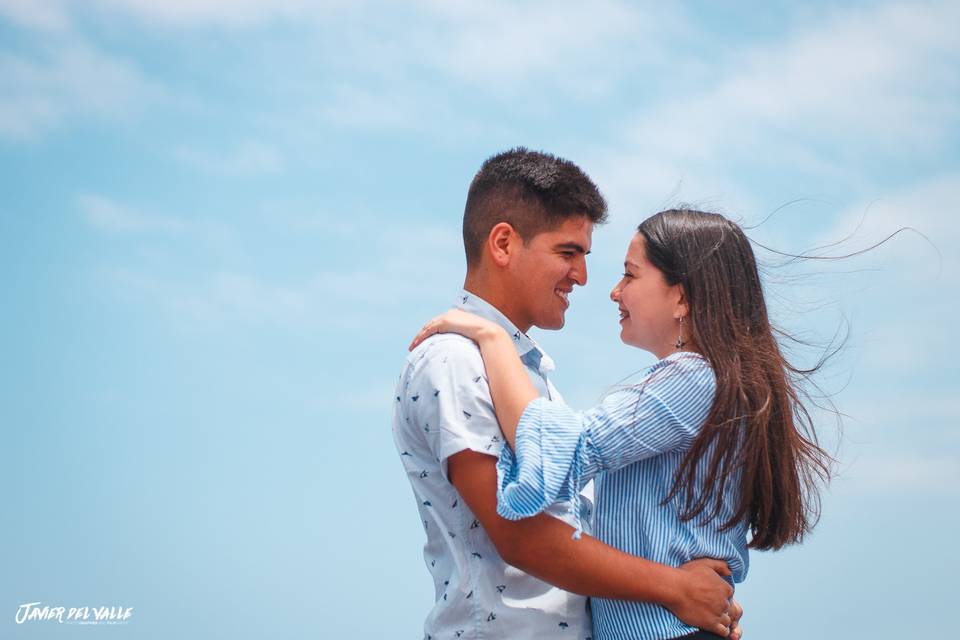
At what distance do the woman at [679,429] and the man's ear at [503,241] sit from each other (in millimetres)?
494

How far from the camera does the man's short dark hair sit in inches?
176

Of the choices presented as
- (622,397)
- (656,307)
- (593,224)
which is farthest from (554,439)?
(593,224)

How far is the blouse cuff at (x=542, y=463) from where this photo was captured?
11.0 feet

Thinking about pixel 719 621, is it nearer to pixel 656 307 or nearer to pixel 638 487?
pixel 638 487

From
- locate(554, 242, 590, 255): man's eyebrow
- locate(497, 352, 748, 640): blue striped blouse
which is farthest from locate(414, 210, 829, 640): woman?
locate(554, 242, 590, 255): man's eyebrow

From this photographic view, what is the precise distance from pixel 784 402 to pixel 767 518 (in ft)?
1.41

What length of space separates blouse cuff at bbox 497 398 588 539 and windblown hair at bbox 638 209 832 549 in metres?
0.40

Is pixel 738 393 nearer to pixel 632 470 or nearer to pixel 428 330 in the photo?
pixel 632 470

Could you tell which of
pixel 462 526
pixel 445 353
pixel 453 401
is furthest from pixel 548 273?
pixel 462 526

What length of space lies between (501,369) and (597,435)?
0.41 m

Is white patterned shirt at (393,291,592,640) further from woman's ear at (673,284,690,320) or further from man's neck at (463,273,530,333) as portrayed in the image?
woman's ear at (673,284,690,320)

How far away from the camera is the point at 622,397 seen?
11.9 feet

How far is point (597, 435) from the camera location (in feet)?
11.5

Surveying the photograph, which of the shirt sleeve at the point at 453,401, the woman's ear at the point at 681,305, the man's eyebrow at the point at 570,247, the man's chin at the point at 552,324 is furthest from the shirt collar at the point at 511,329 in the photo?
the woman's ear at the point at 681,305
